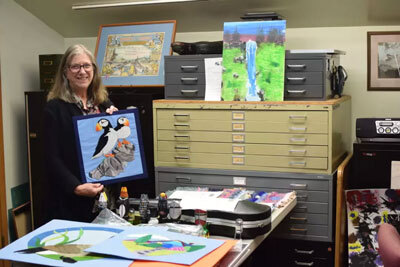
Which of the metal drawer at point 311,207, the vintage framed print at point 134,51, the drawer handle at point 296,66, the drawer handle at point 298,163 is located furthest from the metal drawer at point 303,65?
the vintage framed print at point 134,51

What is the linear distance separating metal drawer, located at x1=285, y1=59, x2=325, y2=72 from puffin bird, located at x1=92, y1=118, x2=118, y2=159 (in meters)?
1.17

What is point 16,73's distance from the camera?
411 centimetres

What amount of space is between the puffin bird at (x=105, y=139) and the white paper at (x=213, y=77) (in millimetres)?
884

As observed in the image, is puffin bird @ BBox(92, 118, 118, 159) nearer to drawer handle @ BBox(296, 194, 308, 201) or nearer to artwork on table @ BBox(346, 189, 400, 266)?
drawer handle @ BBox(296, 194, 308, 201)

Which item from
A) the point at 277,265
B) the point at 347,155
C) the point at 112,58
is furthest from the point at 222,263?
the point at 112,58

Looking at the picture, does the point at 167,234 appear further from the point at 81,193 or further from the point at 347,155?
the point at 347,155

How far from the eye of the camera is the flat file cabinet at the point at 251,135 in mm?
3115

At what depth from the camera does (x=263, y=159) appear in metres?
3.24

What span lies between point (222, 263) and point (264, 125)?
152 centimetres

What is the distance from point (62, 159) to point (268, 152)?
1236mm

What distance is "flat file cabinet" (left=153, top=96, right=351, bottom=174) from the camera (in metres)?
3.12

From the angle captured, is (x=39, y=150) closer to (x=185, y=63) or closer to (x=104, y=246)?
(x=185, y=63)

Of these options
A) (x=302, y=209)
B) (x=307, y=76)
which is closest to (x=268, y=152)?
(x=302, y=209)

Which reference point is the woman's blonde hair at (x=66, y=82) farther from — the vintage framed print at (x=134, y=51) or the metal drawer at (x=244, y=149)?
the vintage framed print at (x=134, y=51)
